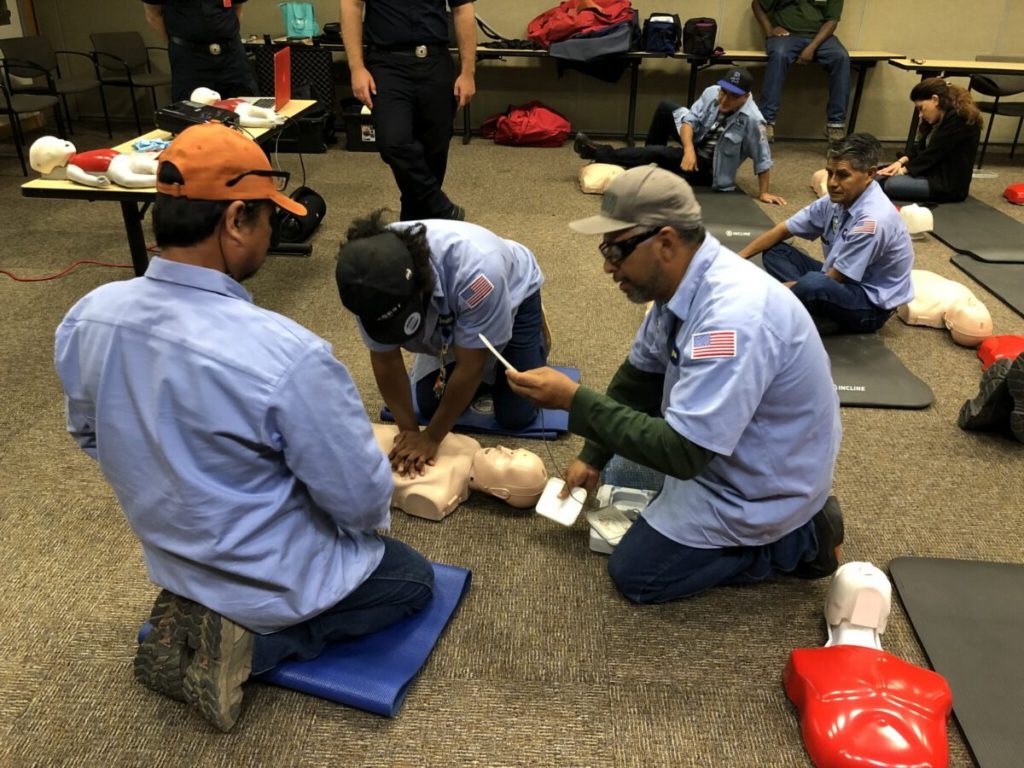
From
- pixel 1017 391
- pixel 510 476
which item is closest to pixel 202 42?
pixel 510 476

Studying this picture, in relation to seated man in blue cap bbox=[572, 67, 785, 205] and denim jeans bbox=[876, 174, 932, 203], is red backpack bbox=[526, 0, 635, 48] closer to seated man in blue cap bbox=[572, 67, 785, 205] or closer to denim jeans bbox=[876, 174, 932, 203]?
seated man in blue cap bbox=[572, 67, 785, 205]

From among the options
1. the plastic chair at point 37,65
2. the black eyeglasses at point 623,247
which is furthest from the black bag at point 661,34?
the black eyeglasses at point 623,247

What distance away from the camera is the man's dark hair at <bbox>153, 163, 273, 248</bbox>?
1.17 metres

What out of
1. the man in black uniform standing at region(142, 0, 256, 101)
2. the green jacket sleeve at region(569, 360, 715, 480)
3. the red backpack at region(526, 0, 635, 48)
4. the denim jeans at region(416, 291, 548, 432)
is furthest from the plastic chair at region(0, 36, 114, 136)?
the green jacket sleeve at region(569, 360, 715, 480)

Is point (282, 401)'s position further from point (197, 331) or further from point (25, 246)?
point (25, 246)

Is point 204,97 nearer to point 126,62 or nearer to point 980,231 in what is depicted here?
point 126,62

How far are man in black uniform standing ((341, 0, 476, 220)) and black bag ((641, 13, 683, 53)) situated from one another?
2.50 m

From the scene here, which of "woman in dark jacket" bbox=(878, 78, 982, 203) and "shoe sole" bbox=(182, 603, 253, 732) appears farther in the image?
"woman in dark jacket" bbox=(878, 78, 982, 203)

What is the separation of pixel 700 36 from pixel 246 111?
11.2ft

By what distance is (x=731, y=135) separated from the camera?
15.2 ft

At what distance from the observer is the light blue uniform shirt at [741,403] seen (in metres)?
1.48

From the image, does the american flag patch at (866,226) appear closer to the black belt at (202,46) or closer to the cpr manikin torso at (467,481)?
the cpr manikin torso at (467,481)

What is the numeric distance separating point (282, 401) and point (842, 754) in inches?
45.1

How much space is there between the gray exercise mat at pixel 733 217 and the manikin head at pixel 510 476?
2241 millimetres
